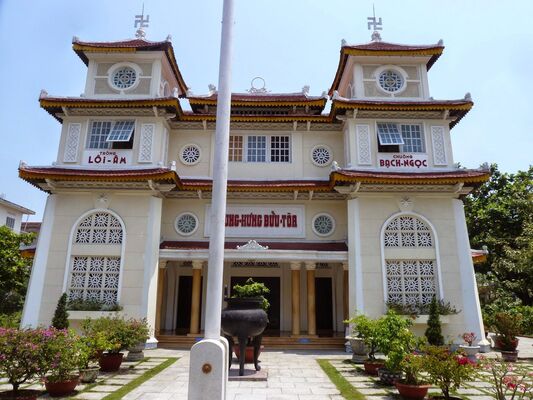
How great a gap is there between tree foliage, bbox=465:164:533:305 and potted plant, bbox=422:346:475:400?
17.7 metres

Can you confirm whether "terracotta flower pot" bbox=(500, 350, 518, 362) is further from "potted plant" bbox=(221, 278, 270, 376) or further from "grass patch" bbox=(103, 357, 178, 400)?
"grass patch" bbox=(103, 357, 178, 400)

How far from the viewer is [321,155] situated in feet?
54.0

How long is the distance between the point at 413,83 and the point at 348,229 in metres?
6.98

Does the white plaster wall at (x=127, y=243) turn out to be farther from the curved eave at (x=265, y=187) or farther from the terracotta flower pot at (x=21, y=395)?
the terracotta flower pot at (x=21, y=395)

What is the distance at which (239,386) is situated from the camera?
7793mm

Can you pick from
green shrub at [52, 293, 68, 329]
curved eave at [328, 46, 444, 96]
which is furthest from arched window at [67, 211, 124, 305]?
curved eave at [328, 46, 444, 96]

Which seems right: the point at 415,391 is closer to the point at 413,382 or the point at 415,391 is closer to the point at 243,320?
the point at 413,382

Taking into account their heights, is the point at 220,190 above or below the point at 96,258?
above

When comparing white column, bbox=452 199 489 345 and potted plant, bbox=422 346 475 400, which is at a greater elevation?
white column, bbox=452 199 489 345

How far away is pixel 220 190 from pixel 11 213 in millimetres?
36021

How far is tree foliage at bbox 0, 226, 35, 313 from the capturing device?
20297 millimetres

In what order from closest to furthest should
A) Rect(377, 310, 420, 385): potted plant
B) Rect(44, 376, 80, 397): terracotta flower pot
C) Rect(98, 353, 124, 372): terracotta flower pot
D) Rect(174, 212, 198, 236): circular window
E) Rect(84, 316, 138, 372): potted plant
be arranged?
1. Rect(44, 376, 80, 397): terracotta flower pot
2. Rect(377, 310, 420, 385): potted plant
3. Rect(84, 316, 138, 372): potted plant
4. Rect(98, 353, 124, 372): terracotta flower pot
5. Rect(174, 212, 198, 236): circular window

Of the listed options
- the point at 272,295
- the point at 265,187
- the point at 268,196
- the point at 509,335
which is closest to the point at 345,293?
the point at 272,295

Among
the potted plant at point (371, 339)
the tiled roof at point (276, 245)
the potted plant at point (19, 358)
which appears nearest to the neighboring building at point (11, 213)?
the tiled roof at point (276, 245)
